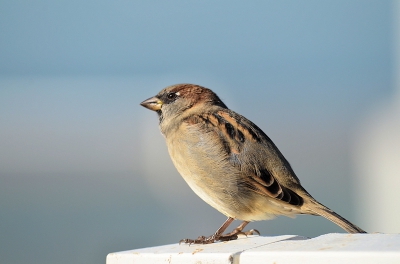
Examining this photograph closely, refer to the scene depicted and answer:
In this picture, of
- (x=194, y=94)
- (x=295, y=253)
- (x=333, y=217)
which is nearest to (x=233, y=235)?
(x=333, y=217)

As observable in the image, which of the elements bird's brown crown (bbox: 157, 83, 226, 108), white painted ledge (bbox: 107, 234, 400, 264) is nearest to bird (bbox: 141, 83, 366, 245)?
bird's brown crown (bbox: 157, 83, 226, 108)

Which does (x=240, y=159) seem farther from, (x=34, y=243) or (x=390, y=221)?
(x=34, y=243)

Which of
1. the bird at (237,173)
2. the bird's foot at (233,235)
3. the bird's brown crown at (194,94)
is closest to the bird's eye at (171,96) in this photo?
the bird's brown crown at (194,94)

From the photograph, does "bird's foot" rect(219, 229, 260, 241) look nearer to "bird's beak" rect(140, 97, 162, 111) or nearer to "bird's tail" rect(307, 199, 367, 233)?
"bird's tail" rect(307, 199, 367, 233)

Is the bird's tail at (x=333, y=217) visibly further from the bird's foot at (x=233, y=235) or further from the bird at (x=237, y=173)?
the bird's foot at (x=233, y=235)

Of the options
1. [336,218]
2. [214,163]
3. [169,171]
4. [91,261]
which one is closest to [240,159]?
[214,163]

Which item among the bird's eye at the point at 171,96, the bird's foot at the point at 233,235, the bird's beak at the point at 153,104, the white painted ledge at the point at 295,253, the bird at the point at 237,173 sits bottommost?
the white painted ledge at the point at 295,253

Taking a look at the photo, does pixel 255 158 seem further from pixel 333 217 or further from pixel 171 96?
pixel 171 96
